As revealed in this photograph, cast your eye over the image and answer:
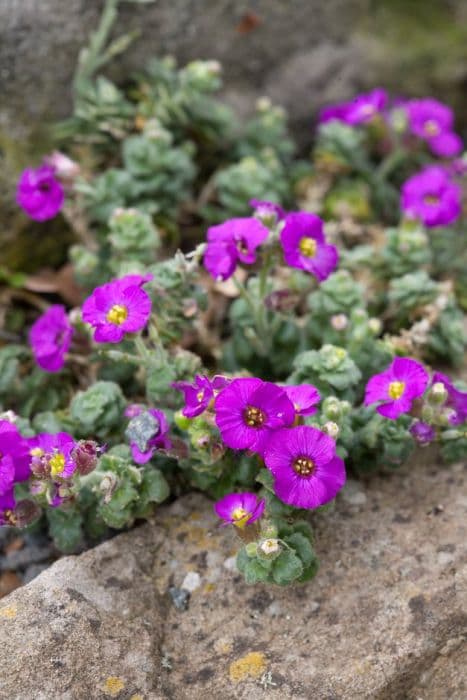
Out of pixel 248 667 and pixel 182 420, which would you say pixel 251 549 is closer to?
pixel 248 667

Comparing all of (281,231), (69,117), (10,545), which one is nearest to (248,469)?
(281,231)

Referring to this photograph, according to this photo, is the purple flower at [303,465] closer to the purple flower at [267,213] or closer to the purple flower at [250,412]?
the purple flower at [250,412]

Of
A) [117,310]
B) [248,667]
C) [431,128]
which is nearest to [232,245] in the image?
[117,310]

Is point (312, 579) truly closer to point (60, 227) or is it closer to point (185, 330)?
point (185, 330)

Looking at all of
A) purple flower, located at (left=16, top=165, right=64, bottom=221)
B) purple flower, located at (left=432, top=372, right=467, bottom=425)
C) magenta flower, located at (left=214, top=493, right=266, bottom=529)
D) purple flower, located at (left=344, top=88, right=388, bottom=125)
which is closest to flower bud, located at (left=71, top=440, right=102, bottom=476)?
magenta flower, located at (left=214, top=493, right=266, bottom=529)

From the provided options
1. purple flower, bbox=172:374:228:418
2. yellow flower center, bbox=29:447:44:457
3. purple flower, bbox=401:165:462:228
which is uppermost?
purple flower, bbox=172:374:228:418

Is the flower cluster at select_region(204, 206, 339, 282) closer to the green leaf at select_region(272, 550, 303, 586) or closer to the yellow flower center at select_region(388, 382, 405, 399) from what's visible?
the yellow flower center at select_region(388, 382, 405, 399)
